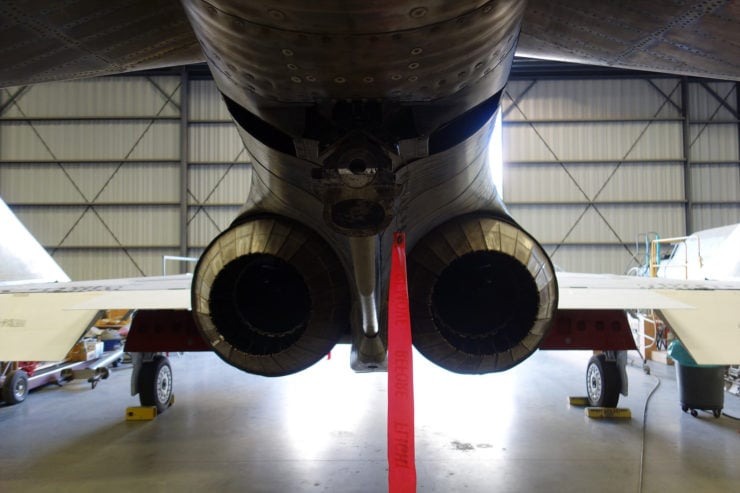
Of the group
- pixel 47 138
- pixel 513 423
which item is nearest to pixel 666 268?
pixel 513 423

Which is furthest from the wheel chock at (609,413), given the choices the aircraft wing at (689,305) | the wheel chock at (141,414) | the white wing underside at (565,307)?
the wheel chock at (141,414)

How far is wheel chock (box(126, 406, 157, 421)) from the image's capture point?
23.2 feet

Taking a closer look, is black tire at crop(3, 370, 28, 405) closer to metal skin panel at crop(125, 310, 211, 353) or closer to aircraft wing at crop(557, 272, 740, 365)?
metal skin panel at crop(125, 310, 211, 353)

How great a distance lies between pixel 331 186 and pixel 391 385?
36.4 inches

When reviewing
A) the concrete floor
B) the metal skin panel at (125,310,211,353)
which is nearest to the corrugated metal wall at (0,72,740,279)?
the concrete floor

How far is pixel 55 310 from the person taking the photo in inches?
166

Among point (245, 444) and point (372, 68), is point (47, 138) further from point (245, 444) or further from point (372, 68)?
point (372, 68)

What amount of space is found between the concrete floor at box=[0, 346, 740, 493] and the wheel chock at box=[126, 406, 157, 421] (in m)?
0.16

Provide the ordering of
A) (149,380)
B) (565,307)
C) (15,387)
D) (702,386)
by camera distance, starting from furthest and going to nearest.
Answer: (15,387), (149,380), (702,386), (565,307)

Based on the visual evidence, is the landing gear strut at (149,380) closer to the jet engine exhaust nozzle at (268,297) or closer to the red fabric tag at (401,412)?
the jet engine exhaust nozzle at (268,297)

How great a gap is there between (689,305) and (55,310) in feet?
16.9

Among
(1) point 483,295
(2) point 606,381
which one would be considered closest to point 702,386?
(2) point 606,381

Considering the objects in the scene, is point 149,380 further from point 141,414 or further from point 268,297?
point 268,297

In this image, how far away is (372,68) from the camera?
151 cm
